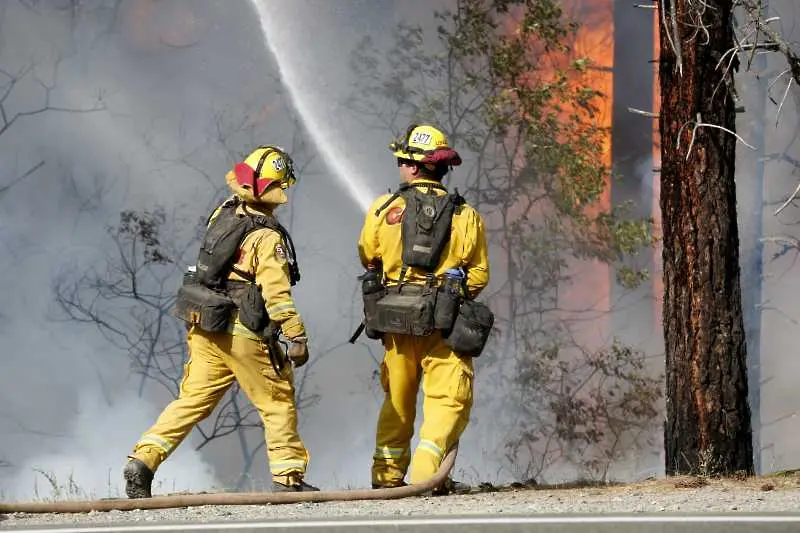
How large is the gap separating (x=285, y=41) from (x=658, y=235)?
3.18 metres

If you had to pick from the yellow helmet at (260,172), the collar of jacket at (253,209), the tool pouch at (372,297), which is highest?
the yellow helmet at (260,172)

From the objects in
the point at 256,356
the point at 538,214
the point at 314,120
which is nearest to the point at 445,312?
the point at 256,356

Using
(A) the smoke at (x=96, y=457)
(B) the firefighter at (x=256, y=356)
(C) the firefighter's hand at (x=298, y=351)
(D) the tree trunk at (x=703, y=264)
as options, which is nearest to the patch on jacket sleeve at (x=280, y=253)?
(B) the firefighter at (x=256, y=356)

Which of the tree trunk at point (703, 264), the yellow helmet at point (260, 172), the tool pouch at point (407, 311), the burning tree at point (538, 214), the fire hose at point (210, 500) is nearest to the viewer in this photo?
the fire hose at point (210, 500)

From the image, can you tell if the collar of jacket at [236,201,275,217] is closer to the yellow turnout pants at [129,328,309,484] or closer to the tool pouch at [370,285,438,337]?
the yellow turnout pants at [129,328,309,484]

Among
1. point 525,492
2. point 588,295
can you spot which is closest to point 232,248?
point 525,492

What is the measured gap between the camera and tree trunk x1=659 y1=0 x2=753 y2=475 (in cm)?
842

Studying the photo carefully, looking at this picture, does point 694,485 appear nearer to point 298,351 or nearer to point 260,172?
point 298,351

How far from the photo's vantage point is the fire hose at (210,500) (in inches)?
268

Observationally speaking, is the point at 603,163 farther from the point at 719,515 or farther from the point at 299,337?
the point at 719,515

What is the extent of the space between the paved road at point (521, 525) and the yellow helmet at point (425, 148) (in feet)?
7.72

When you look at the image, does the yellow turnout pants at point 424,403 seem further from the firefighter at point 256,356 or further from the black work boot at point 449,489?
the firefighter at point 256,356

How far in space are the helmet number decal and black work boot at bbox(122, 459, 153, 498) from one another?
2091 millimetres

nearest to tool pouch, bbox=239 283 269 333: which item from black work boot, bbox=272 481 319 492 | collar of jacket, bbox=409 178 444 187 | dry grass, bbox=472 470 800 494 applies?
black work boot, bbox=272 481 319 492
